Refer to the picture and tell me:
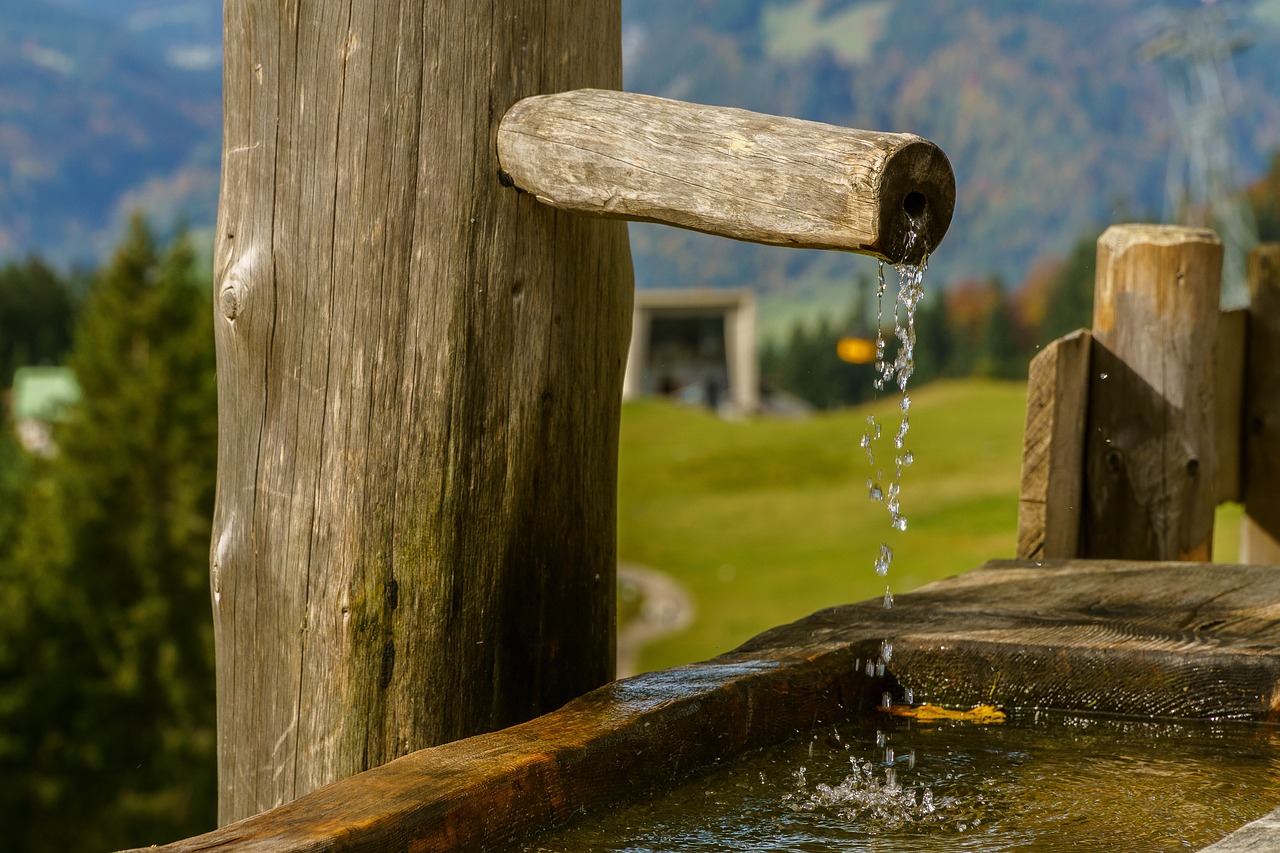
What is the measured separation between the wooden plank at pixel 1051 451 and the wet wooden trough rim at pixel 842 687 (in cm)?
32

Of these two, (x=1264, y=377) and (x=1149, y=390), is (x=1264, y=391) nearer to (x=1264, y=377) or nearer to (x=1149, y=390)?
(x=1264, y=377)

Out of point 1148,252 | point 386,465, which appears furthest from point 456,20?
point 1148,252

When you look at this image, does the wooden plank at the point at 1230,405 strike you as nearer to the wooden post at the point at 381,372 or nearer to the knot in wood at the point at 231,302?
the wooden post at the point at 381,372

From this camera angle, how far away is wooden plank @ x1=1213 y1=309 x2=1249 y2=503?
176 inches

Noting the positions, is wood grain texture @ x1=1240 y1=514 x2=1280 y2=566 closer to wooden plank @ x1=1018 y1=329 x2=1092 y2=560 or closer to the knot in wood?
wooden plank @ x1=1018 y1=329 x2=1092 y2=560

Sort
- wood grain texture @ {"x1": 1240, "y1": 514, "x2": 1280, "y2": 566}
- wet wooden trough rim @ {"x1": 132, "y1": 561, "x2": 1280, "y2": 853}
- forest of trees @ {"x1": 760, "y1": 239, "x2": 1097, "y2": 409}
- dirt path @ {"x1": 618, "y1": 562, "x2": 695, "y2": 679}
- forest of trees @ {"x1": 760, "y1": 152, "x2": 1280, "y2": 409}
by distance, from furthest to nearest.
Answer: forest of trees @ {"x1": 760, "y1": 239, "x2": 1097, "y2": 409}, forest of trees @ {"x1": 760, "y1": 152, "x2": 1280, "y2": 409}, dirt path @ {"x1": 618, "y1": 562, "x2": 695, "y2": 679}, wood grain texture @ {"x1": 1240, "y1": 514, "x2": 1280, "y2": 566}, wet wooden trough rim @ {"x1": 132, "y1": 561, "x2": 1280, "y2": 853}

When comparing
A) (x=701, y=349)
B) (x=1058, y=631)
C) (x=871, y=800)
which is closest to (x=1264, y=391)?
(x=1058, y=631)

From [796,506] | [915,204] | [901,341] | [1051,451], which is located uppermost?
[915,204]

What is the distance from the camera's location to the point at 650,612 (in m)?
29.5

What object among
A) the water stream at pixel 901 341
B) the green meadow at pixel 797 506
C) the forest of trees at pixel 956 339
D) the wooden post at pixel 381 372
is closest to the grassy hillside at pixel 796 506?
the green meadow at pixel 797 506

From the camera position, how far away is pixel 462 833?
1763 mm

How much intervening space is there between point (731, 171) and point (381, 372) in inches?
27.8

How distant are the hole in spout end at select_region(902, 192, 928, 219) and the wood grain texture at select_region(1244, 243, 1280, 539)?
2959 mm

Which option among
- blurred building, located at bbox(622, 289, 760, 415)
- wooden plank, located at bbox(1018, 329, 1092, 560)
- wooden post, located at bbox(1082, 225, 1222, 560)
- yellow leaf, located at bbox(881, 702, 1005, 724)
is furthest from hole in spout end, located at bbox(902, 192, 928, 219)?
blurred building, located at bbox(622, 289, 760, 415)
